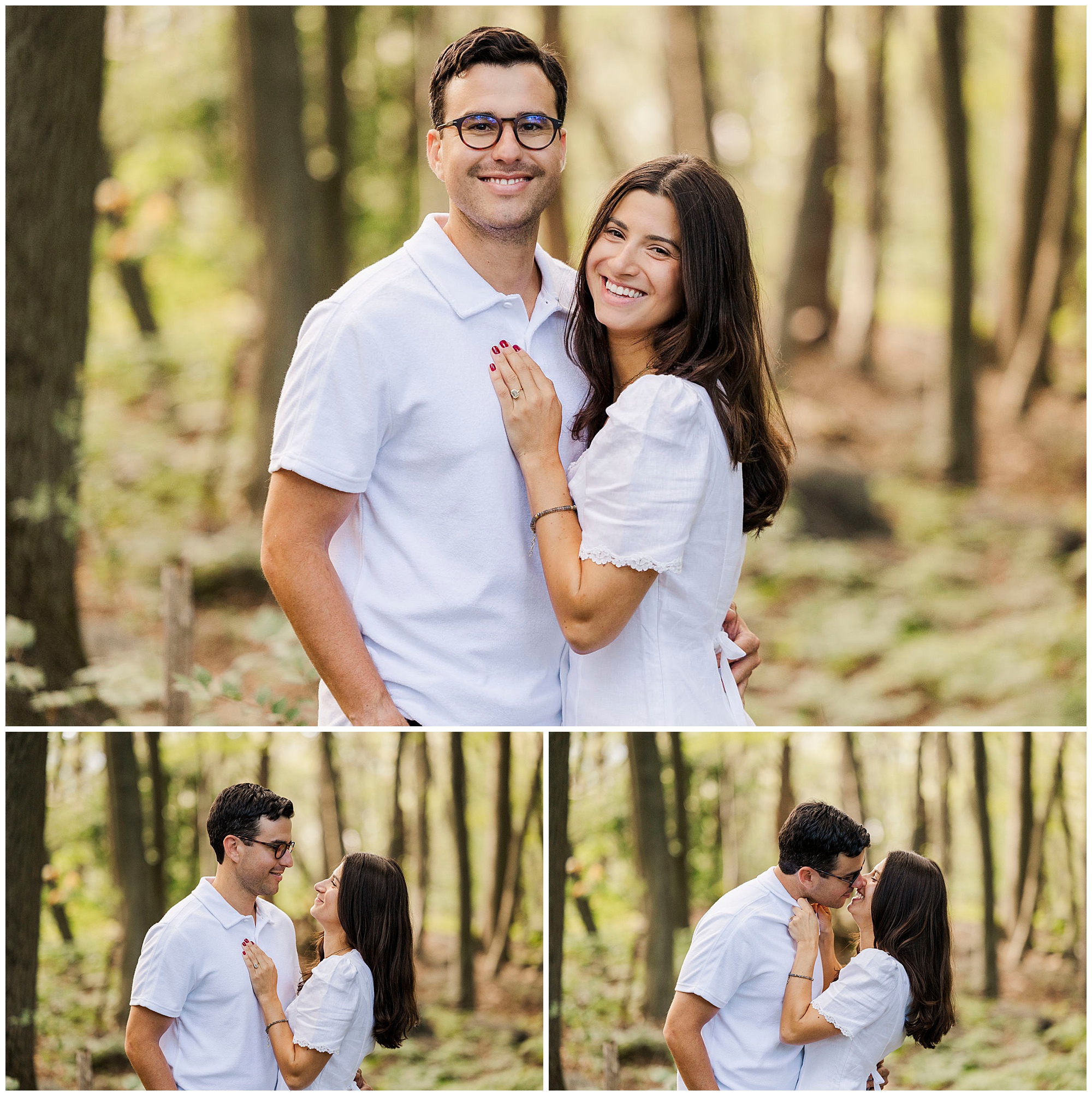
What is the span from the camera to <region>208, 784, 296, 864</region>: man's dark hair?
3.08 m

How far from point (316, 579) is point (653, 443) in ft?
2.76

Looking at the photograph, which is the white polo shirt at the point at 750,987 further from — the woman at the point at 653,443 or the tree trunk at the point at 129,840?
the tree trunk at the point at 129,840

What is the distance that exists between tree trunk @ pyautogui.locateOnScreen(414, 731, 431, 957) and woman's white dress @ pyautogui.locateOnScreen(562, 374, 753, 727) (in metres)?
0.46

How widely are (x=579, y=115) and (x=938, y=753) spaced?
57.9 feet

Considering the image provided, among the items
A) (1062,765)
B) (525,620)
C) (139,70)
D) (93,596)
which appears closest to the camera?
(525,620)

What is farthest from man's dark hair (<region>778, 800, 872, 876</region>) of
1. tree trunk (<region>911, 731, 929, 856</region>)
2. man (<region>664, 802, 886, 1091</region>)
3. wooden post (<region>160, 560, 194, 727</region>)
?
wooden post (<region>160, 560, 194, 727</region>)

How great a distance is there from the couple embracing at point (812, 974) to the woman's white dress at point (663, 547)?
1.56 ft

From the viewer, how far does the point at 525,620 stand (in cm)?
282

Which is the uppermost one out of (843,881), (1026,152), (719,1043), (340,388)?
(1026,152)

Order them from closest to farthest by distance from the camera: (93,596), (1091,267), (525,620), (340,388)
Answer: (340,388) < (525,620) < (93,596) < (1091,267)

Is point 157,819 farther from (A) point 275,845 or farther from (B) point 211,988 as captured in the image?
(B) point 211,988

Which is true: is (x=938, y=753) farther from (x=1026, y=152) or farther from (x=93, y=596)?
(x=1026, y=152)

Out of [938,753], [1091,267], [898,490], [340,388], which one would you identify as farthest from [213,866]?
[1091,267]

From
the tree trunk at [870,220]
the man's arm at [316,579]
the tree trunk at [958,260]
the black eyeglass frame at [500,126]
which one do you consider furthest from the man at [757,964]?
the tree trunk at [870,220]
